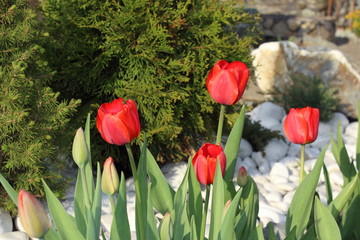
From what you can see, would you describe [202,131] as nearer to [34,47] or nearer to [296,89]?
[34,47]

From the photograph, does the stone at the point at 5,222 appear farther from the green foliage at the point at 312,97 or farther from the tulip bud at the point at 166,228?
the green foliage at the point at 312,97

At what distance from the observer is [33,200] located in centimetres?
101

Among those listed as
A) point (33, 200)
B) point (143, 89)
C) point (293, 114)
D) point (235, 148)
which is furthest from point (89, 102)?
point (33, 200)

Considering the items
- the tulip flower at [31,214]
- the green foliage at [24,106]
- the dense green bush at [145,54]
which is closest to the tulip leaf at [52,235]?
the tulip flower at [31,214]

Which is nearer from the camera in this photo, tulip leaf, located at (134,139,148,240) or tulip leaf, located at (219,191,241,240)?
tulip leaf, located at (219,191,241,240)

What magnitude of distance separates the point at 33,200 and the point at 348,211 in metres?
1.18

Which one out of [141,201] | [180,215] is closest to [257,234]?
[180,215]

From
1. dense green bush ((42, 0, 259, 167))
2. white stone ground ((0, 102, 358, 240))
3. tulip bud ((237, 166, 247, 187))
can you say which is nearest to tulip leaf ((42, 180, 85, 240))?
tulip bud ((237, 166, 247, 187))

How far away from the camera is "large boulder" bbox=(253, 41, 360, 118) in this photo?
480cm

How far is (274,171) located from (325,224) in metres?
2.08

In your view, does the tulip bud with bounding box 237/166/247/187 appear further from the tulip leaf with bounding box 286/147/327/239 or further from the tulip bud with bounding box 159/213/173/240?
the tulip bud with bounding box 159/213/173/240

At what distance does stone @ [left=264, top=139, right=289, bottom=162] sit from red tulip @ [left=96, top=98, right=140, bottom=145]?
2646 mm

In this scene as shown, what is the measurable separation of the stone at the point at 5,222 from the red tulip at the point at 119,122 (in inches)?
57.7

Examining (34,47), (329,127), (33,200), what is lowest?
(329,127)
